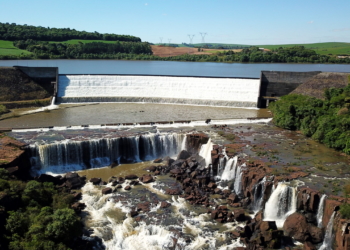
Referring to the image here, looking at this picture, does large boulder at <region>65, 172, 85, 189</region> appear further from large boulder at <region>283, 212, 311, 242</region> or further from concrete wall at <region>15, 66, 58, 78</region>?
concrete wall at <region>15, 66, 58, 78</region>

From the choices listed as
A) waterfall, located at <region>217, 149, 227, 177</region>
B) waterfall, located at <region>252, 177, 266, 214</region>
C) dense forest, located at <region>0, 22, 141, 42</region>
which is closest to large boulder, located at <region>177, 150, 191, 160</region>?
waterfall, located at <region>217, 149, 227, 177</region>

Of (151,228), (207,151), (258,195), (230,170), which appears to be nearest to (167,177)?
(207,151)

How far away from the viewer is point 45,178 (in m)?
21.7

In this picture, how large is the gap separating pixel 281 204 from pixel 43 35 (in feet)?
358

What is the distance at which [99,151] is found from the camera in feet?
85.4

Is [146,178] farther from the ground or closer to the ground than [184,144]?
closer to the ground

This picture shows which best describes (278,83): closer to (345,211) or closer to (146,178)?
(146,178)

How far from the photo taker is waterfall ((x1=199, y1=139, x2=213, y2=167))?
25284mm

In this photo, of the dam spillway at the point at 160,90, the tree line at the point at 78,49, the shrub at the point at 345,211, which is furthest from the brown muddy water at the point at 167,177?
the tree line at the point at 78,49

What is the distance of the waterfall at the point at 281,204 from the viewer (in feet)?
59.2

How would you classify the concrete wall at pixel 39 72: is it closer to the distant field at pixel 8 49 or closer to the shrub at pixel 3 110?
the shrub at pixel 3 110

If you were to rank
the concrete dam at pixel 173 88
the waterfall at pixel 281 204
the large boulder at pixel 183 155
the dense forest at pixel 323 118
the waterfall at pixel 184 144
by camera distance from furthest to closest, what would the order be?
the concrete dam at pixel 173 88 < the waterfall at pixel 184 144 < the large boulder at pixel 183 155 < the dense forest at pixel 323 118 < the waterfall at pixel 281 204

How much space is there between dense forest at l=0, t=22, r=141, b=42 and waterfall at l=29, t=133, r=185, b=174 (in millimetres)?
90015

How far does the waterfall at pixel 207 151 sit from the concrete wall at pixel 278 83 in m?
18.7
